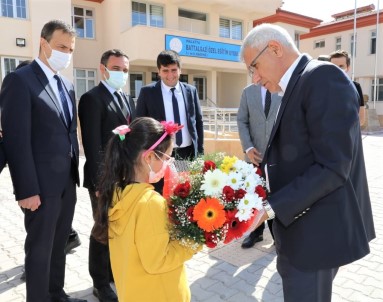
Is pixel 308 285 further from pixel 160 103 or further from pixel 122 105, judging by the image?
pixel 160 103

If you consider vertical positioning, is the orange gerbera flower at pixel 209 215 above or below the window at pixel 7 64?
below

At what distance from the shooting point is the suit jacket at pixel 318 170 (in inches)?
60.2

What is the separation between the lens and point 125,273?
1754 mm

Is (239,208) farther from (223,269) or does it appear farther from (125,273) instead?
(223,269)

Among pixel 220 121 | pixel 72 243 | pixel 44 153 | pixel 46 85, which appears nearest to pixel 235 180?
pixel 44 153

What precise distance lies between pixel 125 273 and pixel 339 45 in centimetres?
2905

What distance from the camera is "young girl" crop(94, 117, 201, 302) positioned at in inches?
65.8

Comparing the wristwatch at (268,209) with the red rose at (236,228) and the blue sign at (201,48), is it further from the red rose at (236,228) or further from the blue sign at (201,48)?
the blue sign at (201,48)

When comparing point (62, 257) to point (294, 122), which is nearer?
point (294, 122)

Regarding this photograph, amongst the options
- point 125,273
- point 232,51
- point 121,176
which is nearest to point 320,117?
point 121,176

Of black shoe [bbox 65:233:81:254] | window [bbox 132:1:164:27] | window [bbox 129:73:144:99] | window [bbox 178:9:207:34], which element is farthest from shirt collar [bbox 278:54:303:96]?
window [bbox 178:9:207:34]

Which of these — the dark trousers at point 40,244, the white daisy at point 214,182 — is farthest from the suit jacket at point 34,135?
the white daisy at point 214,182

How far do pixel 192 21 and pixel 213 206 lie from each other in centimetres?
1834

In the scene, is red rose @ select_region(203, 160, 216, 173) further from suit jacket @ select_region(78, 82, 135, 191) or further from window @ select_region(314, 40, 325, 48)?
window @ select_region(314, 40, 325, 48)
